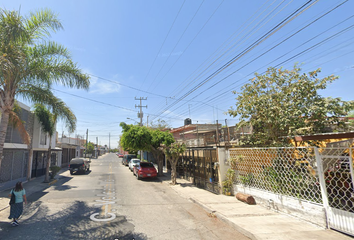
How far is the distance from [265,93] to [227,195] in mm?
5584

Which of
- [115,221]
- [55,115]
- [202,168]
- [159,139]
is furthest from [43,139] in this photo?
[115,221]

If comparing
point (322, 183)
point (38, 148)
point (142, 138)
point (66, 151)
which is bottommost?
point (322, 183)

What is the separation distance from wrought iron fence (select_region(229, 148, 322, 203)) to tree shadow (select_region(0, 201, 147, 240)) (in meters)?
5.23

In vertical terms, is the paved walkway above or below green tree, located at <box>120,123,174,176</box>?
below

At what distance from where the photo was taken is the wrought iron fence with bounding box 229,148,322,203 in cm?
621

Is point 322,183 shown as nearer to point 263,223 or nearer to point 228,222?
point 263,223

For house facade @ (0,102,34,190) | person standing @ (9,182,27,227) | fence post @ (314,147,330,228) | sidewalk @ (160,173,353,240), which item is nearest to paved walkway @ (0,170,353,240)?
sidewalk @ (160,173,353,240)

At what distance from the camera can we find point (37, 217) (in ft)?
22.3

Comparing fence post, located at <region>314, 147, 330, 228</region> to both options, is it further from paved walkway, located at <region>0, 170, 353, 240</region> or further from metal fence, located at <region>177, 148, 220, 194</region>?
metal fence, located at <region>177, 148, 220, 194</region>

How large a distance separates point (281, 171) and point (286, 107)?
2947mm

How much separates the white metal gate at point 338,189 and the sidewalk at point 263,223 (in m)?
0.32

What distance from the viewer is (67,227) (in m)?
5.85

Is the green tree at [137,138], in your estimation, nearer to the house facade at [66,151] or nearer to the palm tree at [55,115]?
the palm tree at [55,115]

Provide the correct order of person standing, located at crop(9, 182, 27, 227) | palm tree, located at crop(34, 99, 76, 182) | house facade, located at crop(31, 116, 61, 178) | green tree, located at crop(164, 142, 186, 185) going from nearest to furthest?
person standing, located at crop(9, 182, 27, 227), palm tree, located at crop(34, 99, 76, 182), green tree, located at crop(164, 142, 186, 185), house facade, located at crop(31, 116, 61, 178)
